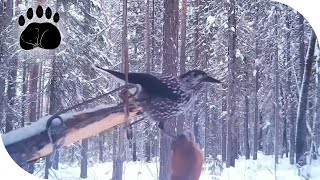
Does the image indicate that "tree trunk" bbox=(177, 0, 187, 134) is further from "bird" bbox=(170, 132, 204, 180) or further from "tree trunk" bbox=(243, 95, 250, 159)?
"tree trunk" bbox=(243, 95, 250, 159)

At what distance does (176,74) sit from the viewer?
1.83m

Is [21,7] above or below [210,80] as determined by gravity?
above

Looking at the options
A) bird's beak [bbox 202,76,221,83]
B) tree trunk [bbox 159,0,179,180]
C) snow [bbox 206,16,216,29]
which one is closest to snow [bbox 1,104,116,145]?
tree trunk [bbox 159,0,179,180]

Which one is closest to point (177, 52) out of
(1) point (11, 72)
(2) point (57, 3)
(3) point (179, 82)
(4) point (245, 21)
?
(3) point (179, 82)

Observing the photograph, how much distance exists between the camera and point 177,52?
1836 millimetres

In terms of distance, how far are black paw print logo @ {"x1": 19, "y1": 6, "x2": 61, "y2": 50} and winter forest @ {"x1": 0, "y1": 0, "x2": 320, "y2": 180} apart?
0.02 m

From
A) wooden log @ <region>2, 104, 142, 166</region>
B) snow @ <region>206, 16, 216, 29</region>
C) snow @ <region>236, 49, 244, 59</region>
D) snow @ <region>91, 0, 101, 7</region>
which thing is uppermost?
snow @ <region>91, 0, 101, 7</region>

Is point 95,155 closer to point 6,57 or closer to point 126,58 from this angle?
point 126,58

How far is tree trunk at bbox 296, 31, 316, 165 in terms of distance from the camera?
6.06 feet

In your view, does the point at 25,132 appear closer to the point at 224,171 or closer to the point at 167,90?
the point at 167,90

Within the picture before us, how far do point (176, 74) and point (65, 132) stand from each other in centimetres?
51

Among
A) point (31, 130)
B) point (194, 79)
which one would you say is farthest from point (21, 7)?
point (194, 79)

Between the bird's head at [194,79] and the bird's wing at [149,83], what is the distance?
7 centimetres

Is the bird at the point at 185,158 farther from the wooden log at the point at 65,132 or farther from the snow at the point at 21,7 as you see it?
the snow at the point at 21,7
